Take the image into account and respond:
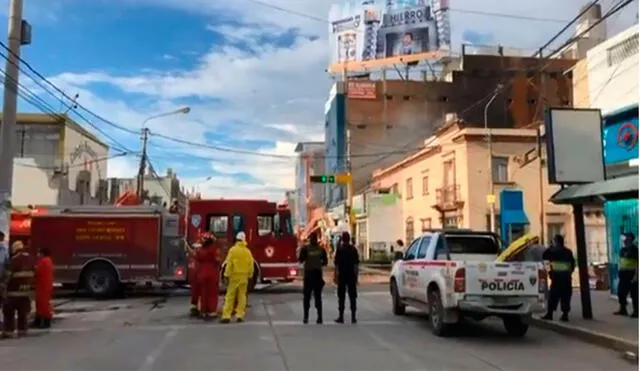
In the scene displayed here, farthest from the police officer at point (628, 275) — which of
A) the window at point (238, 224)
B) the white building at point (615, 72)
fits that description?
the window at point (238, 224)

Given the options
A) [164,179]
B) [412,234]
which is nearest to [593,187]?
[412,234]

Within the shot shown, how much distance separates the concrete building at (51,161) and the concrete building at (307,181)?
3797 centimetres

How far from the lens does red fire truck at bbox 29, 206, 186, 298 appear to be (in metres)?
21.4

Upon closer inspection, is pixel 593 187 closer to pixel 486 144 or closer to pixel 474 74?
pixel 486 144

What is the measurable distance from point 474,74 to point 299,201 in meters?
41.0

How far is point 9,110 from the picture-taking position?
628 inches

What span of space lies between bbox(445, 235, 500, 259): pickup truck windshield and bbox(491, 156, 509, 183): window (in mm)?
25111

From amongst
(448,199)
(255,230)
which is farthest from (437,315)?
(448,199)

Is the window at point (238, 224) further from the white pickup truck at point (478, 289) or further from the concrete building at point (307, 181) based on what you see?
the concrete building at point (307, 181)

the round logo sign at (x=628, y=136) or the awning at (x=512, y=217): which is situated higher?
the round logo sign at (x=628, y=136)

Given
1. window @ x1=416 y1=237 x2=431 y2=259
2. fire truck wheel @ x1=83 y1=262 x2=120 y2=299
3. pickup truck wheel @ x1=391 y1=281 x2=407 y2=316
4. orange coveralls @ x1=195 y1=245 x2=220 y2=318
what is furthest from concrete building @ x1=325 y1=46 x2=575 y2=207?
window @ x1=416 y1=237 x2=431 y2=259

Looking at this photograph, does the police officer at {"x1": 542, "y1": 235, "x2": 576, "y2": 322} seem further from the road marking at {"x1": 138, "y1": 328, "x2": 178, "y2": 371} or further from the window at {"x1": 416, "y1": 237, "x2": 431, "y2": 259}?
the road marking at {"x1": 138, "y1": 328, "x2": 178, "y2": 371}

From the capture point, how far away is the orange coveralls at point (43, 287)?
1389 centimetres

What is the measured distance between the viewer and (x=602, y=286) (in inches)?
928
